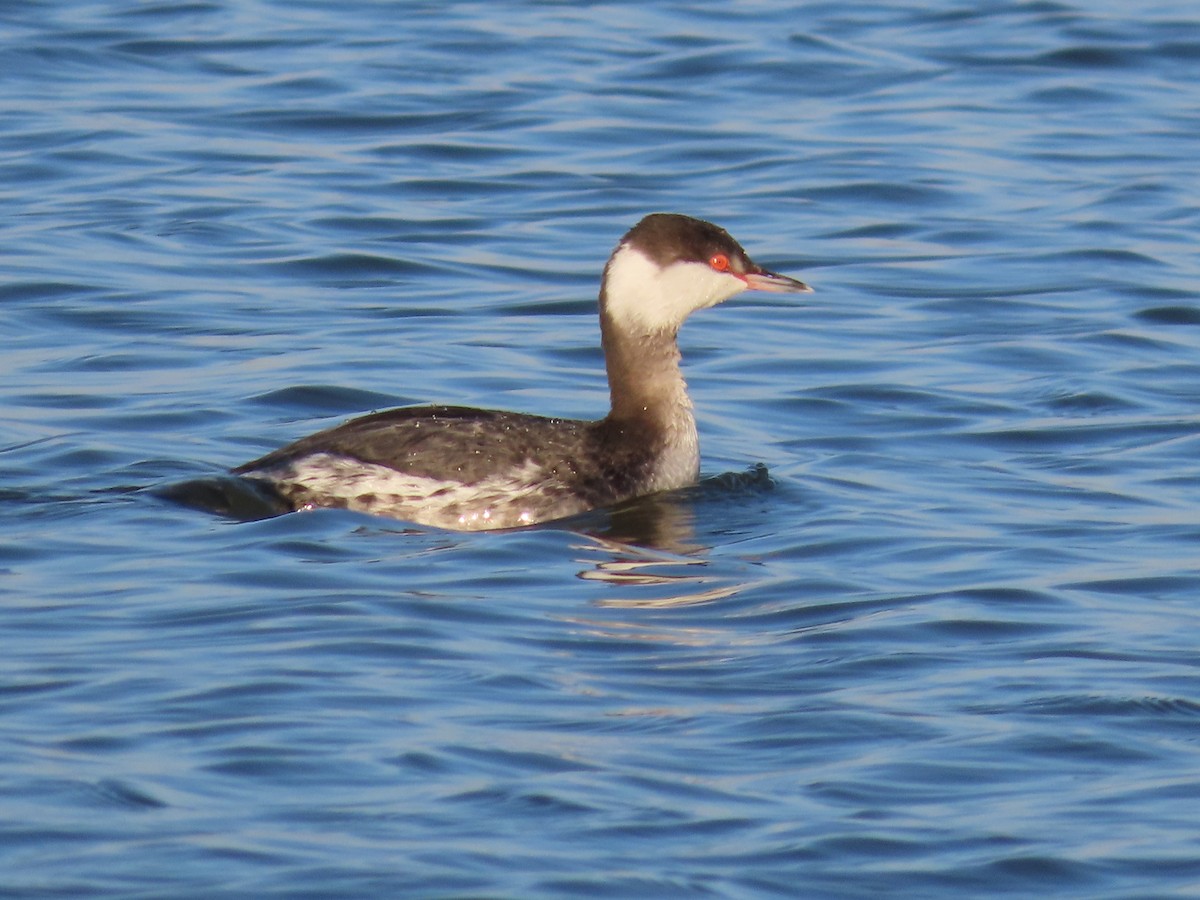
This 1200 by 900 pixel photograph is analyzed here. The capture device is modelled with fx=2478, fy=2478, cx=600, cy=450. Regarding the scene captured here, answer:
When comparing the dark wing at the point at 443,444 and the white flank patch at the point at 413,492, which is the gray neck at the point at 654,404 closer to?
the dark wing at the point at 443,444

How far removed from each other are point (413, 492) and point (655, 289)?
4.90 ft

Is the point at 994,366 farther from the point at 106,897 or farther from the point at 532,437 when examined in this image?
the point at 106,897

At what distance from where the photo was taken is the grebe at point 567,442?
955 centimetres

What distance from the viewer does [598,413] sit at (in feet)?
38.7

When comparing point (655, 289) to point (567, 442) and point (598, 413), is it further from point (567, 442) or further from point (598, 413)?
point (598, 413)

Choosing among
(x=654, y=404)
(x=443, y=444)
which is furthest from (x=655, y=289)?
(x=443, y=444)

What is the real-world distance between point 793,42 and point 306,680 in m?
13.5

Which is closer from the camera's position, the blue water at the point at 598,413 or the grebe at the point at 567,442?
the blue water at the point at 598,413

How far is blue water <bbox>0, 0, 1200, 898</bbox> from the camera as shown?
20.8ft

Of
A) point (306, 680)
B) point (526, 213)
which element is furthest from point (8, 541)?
point (526, 213)

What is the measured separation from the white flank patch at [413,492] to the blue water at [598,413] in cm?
17

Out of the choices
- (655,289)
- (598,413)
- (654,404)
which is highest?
(655,289)

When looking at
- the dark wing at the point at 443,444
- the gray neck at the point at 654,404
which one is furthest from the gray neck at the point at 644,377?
the dark wing at the point at 443,444

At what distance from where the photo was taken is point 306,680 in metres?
7.45
